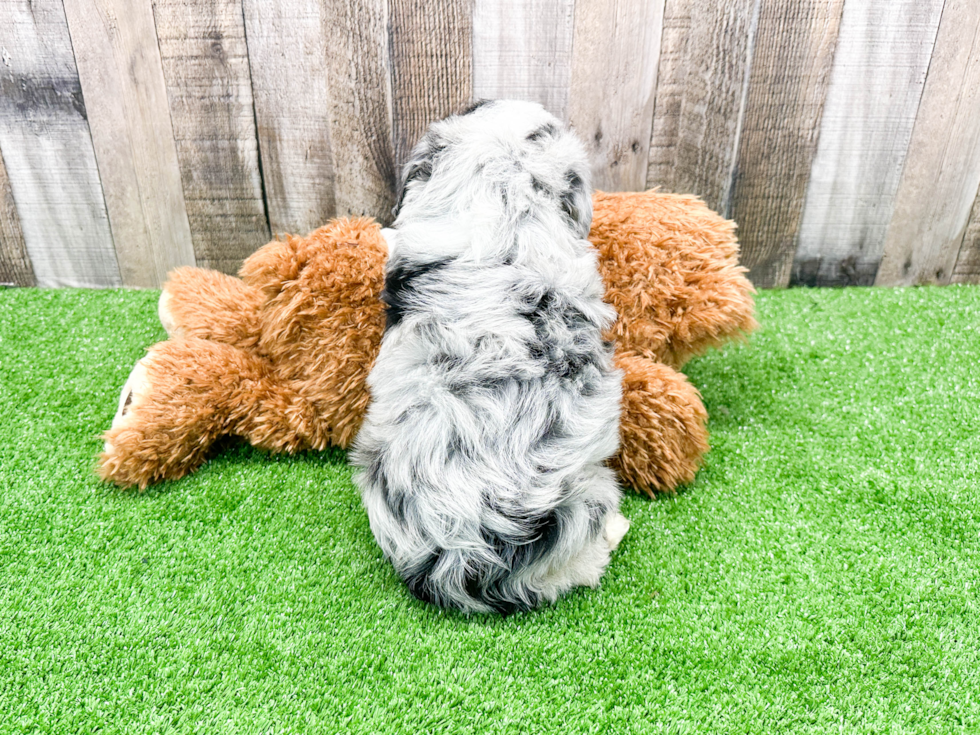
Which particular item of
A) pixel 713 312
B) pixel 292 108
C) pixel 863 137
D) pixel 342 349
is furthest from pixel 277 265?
pixel 863 137

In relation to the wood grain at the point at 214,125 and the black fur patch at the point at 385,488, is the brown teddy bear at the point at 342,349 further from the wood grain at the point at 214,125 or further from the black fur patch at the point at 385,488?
the wood grain at the point at 214,125

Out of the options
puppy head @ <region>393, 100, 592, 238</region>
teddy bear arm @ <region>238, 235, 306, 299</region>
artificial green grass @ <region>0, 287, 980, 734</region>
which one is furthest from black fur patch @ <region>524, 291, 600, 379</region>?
teddy bear arm @ <region>238, 235, 306, 299</region>

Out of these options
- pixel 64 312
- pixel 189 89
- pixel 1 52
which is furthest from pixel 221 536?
pixel 1 52

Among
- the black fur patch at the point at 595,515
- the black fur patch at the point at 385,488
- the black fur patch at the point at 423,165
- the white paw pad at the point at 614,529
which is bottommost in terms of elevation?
the white paw pad at the point at 614,529

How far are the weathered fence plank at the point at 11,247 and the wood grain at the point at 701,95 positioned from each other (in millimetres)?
2227

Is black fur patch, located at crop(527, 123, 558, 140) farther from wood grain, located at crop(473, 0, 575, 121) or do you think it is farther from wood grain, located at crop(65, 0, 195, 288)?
wood grain, located at crop(65, 0, 195, 288)

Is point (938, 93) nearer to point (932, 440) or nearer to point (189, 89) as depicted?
point (932, 440)

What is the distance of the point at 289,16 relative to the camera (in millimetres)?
1993

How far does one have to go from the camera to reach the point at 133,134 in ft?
7.11

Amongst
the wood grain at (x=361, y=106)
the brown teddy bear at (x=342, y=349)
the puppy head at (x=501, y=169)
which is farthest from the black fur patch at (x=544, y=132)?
the wood grain at (x=361, y=106)

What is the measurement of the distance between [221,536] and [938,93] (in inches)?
102

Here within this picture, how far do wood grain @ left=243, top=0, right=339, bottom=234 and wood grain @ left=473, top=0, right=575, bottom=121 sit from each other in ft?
1.54

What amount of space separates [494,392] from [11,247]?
2.11 meters

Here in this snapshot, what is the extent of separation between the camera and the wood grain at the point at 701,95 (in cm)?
204
